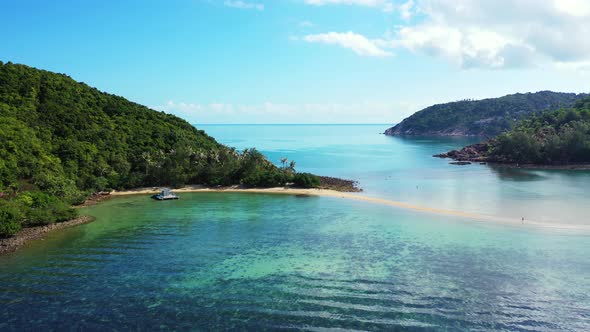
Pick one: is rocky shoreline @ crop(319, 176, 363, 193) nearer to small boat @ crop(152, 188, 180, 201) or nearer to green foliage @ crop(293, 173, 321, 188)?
green foliage @ crop(293, 173, 321, 188)

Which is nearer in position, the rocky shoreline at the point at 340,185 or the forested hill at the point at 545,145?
the rocky shoreline at the point at 340,185

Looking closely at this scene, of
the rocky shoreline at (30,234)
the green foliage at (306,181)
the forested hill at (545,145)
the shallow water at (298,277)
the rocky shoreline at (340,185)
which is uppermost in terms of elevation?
the forested hill at (545,145)

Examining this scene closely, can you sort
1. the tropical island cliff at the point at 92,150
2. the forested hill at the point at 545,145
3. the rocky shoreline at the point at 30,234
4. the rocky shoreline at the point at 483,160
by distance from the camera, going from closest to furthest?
1. the rocky shoreline at the point at 30,234
2. the tropical island cliff at the point at 92,150
3. the rocky shoreline at the point at 483,160
4. the forested hill at the point at 545,145

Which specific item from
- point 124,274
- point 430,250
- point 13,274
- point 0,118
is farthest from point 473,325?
point 0,118

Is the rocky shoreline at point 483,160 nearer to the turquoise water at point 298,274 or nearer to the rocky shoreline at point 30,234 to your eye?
the turquoise water at point 298,274

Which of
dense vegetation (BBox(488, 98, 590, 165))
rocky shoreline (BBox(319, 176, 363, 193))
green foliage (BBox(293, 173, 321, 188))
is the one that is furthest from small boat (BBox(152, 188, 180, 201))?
dense vegetation (BBox(488, 98, 590, 165))

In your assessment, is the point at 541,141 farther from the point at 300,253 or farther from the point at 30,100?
the point at 30,100

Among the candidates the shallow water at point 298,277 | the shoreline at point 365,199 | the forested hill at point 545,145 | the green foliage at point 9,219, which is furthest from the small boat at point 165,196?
the forested hill at point 545,145

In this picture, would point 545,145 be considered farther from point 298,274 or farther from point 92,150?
point 92,150
